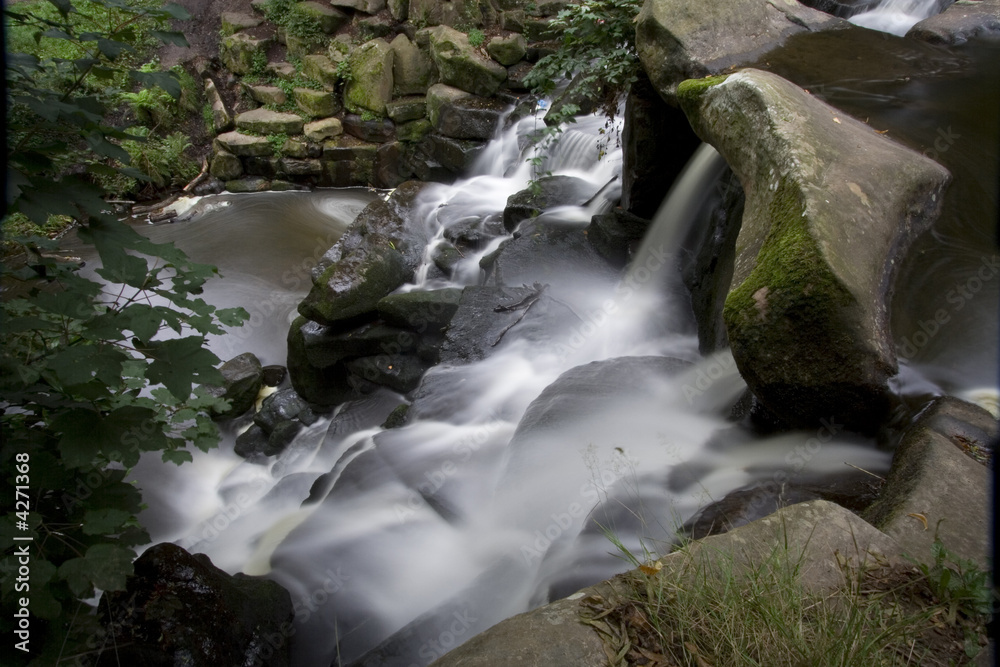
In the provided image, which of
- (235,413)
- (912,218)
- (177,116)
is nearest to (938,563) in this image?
(912,218)

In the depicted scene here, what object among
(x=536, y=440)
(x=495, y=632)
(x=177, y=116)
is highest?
(x=495, y=632)

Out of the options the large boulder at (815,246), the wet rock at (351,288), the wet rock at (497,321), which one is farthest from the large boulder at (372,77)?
the large boulder at (815,246)

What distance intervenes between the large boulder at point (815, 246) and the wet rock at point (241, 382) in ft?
15.9

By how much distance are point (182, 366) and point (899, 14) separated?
708cm

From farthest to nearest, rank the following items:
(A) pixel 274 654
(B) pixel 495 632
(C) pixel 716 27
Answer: (C) pixel 716 27 → (A) pixel 274 654 → (B) pixel 495 632

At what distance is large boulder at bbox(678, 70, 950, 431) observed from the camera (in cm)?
254

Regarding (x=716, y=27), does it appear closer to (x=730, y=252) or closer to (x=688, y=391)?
(x=730, y=252)

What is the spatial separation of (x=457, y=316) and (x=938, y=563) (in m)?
3.87

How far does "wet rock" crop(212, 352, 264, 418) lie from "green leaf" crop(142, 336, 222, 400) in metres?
4.36

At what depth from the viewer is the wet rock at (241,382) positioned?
19.4 ft

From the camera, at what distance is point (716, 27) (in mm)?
4574

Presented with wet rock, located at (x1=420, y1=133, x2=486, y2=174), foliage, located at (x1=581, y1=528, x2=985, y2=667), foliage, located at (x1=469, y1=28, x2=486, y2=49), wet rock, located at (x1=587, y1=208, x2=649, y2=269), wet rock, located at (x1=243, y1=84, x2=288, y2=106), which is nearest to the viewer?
foliage, located at (x1=581, y1=528, x2=985, y2=667)

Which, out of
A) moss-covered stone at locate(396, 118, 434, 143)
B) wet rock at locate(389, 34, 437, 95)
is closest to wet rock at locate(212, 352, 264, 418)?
moss-covered stone at locate(396, 118, 434, 143)

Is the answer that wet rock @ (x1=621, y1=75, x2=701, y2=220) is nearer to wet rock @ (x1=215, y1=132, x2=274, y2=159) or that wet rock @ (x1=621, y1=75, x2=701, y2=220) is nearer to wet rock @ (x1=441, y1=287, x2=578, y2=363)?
wet rock @ (x1=441, y1=287, x2=578, y2=363)
